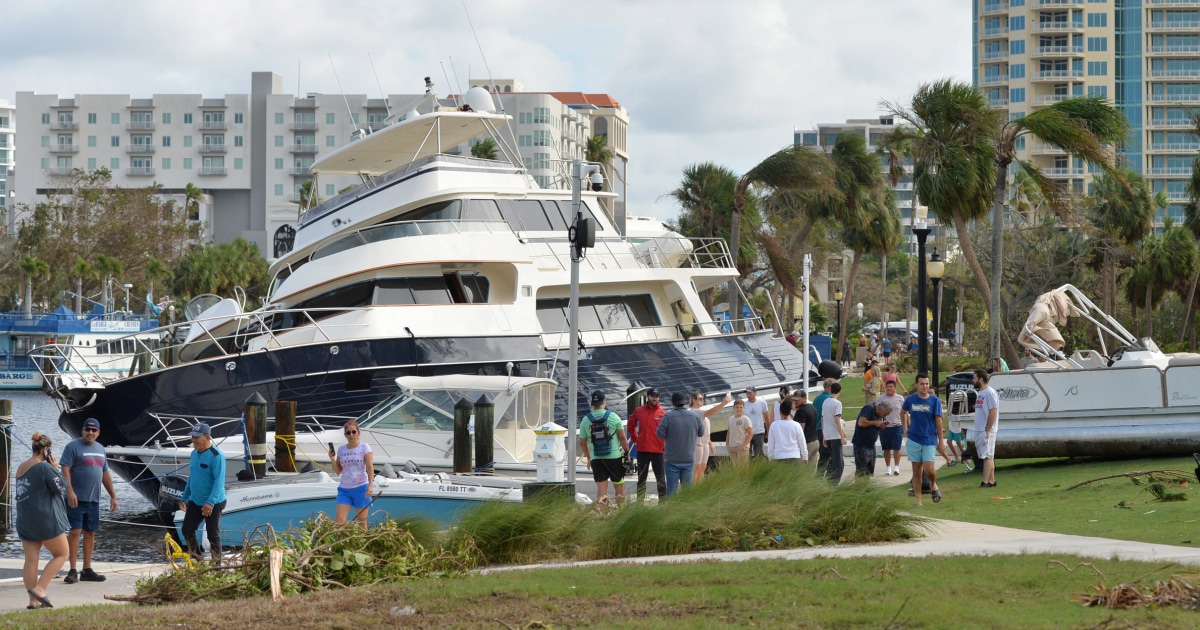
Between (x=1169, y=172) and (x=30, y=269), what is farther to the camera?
(x=1169, y=172)

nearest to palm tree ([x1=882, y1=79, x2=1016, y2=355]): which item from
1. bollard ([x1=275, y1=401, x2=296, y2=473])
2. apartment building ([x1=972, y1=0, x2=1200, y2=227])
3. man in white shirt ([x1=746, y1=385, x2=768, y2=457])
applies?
man in white shirt ([x1=746, y1=385, x2=768, y2=457])

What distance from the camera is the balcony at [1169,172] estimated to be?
362 ft

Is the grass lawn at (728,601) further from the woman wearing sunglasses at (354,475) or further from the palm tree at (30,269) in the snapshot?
the palm tree at (30,269)

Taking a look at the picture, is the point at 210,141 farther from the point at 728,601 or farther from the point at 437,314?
the point at 728,601

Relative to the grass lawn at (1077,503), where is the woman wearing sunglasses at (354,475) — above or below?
above

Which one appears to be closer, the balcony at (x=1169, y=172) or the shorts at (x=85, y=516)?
the shorts at (x=85, y=516)

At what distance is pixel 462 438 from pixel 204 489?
17.1ft

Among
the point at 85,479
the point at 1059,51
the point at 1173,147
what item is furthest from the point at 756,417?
the point at 1173,147

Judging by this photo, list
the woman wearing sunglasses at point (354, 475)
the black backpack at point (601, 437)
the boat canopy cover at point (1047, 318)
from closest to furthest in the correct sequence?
the woman wearing sunglasses at point (354, 475) → the black backpack at point (601, 437) → the boat canopy cover at point (1047, 318)

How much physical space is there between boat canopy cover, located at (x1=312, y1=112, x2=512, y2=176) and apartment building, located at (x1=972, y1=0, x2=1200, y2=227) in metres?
89.8

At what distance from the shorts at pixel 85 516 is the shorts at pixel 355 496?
2523mm

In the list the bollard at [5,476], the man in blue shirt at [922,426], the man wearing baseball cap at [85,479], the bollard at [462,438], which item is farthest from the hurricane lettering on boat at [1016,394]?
the bollard at [5,476]

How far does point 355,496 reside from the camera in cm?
1336

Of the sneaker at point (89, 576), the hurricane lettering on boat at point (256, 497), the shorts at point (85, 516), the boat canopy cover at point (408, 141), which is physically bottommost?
the sneaker at point (89, 576)
